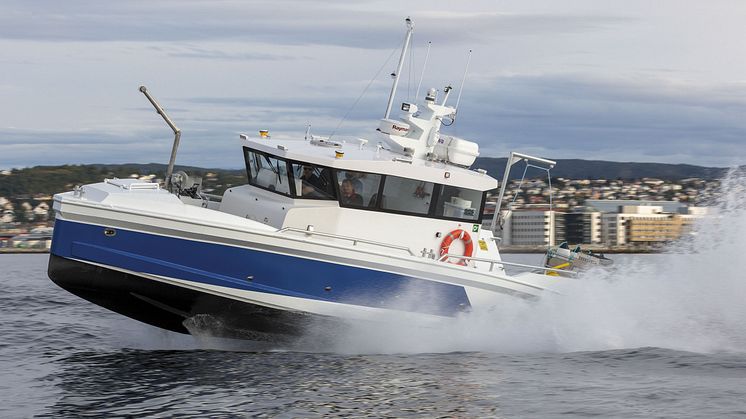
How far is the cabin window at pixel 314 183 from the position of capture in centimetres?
1453

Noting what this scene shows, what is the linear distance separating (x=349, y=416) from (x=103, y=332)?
8448 millimetres

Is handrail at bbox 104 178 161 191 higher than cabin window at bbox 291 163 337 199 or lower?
lower

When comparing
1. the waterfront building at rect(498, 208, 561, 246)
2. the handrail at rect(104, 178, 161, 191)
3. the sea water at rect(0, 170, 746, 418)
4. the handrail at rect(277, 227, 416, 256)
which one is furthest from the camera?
the waterfront building at rect(498, 208, 561, 246)

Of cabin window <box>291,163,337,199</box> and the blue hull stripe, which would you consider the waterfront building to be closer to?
the blue hull stripe

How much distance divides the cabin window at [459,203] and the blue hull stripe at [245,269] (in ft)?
3.80

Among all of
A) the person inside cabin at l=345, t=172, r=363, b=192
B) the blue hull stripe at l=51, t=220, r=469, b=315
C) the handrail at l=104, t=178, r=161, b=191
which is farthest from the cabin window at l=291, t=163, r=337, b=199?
the handrail at l=104, t=178, r=161, b=191

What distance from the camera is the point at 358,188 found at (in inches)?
578

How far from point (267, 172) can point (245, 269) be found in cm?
198

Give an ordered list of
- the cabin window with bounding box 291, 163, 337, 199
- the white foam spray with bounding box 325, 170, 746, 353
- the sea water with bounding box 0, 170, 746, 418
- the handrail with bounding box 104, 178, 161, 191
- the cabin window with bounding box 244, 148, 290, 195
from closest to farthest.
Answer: the sea water with bounding box 0, 170, 746, 418
the handrail with bounding box 104, 178, 161, 191
the cabin window with bounding box 291, 163, 337, 199
the cabin window with bounding box 244, 148, 290, 195
the white foam spray with bounding box 325, 170, 746, 353

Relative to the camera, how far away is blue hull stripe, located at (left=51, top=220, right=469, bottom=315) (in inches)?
523

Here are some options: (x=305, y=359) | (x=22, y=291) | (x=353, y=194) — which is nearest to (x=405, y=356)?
(x=305, y=359)

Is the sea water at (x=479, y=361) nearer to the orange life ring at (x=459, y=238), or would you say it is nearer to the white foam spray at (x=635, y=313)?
the white foam spray at (x=635, y=313)

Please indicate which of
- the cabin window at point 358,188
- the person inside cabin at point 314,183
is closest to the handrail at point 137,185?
the person inside cabin at point 314,183

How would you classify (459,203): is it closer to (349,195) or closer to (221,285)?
(349,195)
